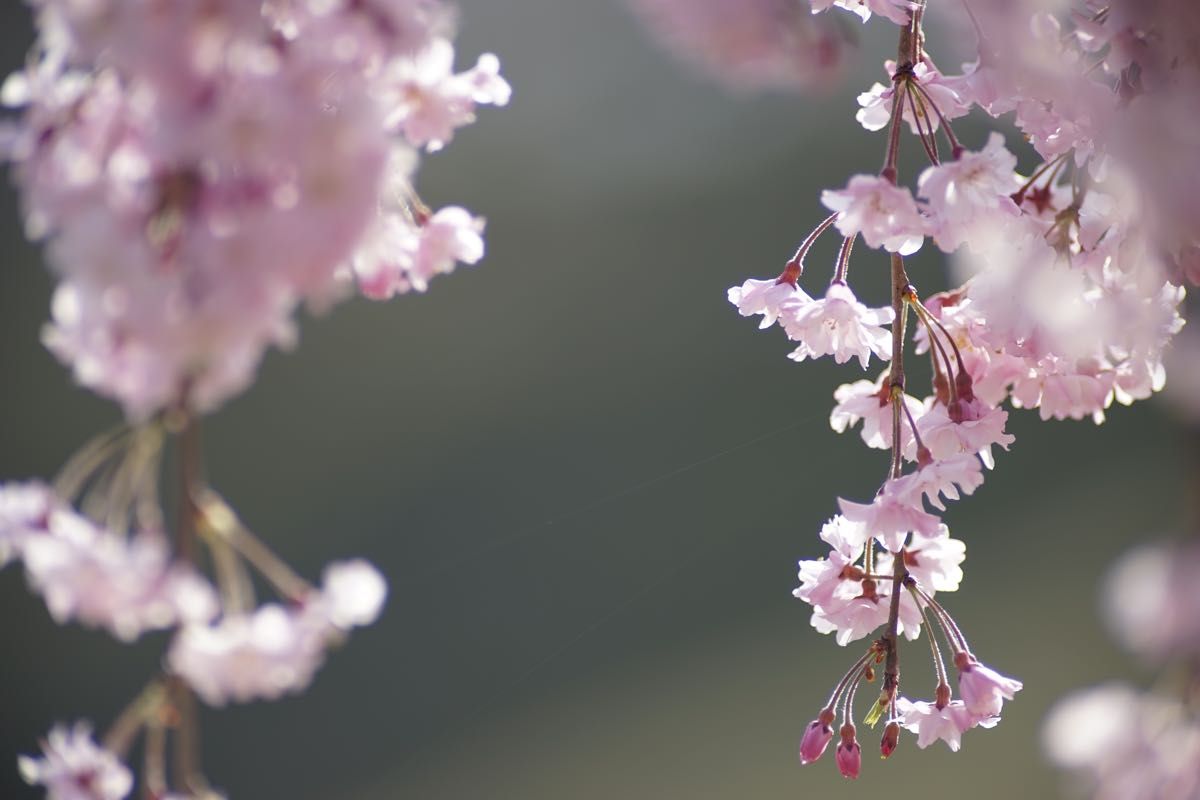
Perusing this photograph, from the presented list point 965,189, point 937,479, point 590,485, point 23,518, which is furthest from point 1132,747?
point 590,485

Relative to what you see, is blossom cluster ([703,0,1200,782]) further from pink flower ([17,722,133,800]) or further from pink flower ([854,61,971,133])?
pink flower ([17,722,133,800])

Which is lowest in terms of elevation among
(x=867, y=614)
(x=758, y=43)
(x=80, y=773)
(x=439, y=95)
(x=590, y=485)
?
(x=80, y=773)

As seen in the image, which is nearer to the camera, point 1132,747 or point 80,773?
point 1132,747

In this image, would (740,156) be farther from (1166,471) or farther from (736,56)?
(736,56)

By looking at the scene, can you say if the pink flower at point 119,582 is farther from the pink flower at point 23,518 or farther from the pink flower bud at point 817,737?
the pink flower bud at point 817,737

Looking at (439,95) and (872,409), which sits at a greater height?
(439,95)

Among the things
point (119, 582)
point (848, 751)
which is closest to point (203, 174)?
point (119, 582)

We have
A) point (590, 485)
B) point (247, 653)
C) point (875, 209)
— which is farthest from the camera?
point (590, 485)

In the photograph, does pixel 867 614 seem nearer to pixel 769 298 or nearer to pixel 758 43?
pixel 769 298

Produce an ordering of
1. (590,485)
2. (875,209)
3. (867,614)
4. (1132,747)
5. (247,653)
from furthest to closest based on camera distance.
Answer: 1. (590,485)
2. (867,614)
3. (875,209)
4. (247,653)
5. (1132,747)

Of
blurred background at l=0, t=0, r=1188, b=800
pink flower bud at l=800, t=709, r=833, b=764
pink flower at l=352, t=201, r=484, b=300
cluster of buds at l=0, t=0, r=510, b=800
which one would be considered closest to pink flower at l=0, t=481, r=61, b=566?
cluster of buds at l=0, t=0, r=510, b=800
